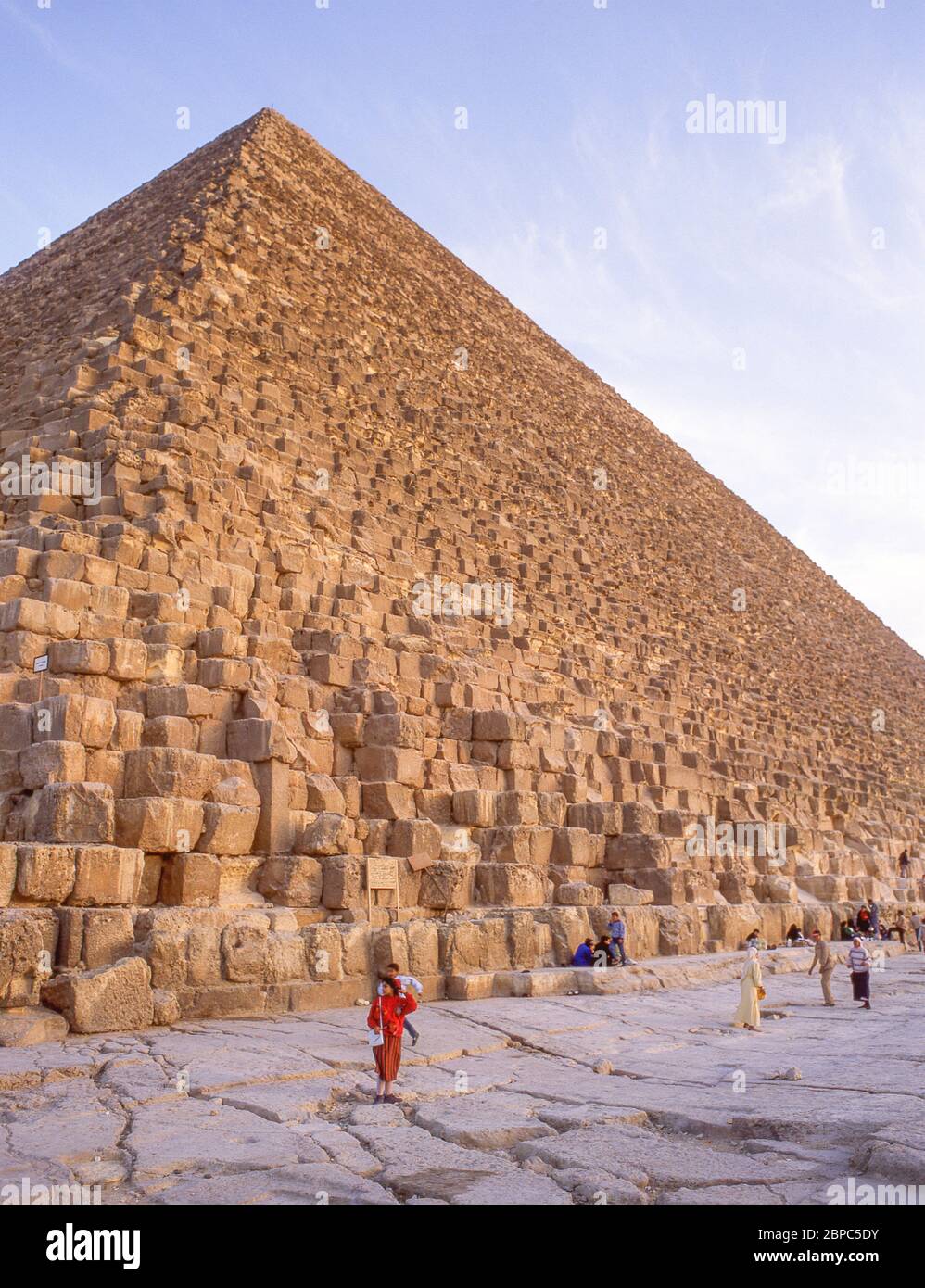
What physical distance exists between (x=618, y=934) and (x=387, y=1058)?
567cm

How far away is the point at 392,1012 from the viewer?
213 inches

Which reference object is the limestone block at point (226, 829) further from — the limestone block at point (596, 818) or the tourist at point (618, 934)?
the limestone block at point (596, 818)

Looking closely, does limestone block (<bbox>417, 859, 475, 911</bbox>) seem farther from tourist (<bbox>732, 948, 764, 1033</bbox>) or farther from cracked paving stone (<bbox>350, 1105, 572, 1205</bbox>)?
cracked paving stone (<bbox>350, 1105, 572, 1205</bbox>)

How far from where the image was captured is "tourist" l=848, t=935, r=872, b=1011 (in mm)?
9164

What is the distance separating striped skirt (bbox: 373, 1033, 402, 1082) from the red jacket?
4 centimetres

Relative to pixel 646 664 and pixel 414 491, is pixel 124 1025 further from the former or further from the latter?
pixel 646 664

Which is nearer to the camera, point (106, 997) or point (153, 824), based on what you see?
point (106, 997)

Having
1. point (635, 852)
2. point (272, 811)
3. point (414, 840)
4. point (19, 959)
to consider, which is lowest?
point (19, 959)

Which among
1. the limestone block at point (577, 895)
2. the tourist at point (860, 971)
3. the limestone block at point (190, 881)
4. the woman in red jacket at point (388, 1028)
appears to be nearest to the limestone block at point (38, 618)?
the limestone block at point (190, 881)

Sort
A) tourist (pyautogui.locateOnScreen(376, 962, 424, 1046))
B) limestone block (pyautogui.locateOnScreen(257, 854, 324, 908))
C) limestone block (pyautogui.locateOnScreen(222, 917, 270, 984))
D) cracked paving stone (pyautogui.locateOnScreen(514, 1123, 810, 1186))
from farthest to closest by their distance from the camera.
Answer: limestone block (pyautogui.locateOnScreen(257, 854, 324, 908)) < limestone block (pyautogui.locateOnScreen(222, 917, 270, 984)) < tourist (pyautogui.locateOnScreen(376, 962, 424, 1046)) < cracked paving stone (pyautogui.locateOnScreen(514, 1123, 810, 1186))

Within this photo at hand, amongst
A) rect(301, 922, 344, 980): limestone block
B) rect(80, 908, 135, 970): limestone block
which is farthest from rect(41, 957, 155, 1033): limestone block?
rect(301, 922, 344, 980): limestone block

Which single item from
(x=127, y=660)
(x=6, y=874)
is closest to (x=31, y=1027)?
(x=6, y=874)

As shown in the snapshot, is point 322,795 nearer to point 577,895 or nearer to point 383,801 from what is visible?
point 383,801
